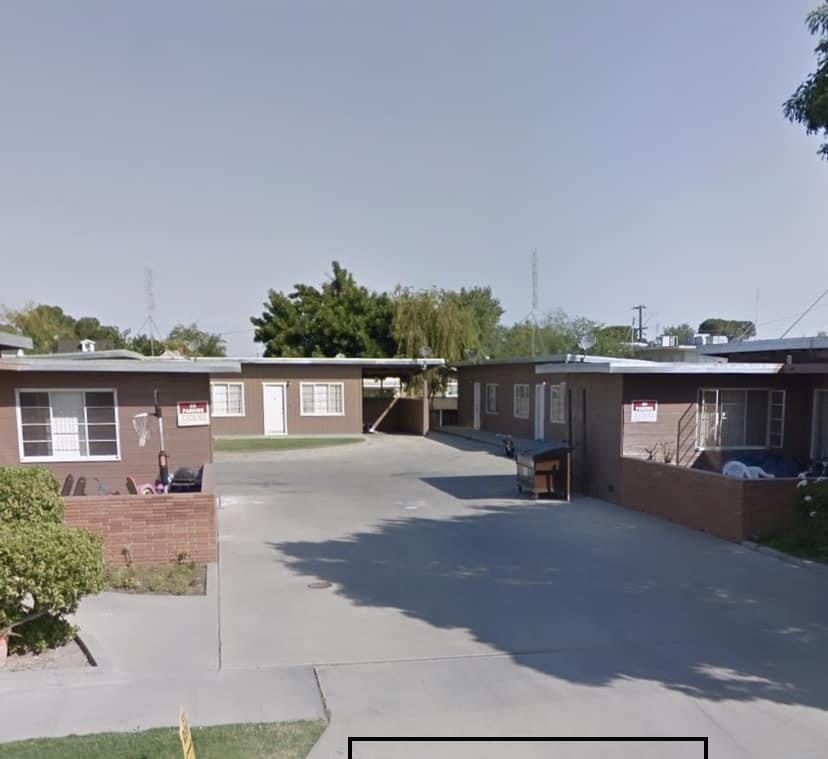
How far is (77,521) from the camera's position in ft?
26.3

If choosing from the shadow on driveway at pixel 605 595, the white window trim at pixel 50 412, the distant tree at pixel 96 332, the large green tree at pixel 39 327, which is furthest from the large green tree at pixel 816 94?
the distant tree at pixel 96 332

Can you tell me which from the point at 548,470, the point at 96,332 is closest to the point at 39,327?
the point at 96,332

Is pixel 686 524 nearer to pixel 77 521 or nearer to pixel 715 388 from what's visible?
pixel 715 388

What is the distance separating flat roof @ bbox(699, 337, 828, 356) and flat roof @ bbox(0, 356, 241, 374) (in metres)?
11.3

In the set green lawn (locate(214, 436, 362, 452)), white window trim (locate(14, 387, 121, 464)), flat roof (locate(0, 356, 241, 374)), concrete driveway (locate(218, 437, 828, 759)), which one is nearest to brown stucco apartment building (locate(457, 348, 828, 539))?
concrete driveway (locate(218, 437, 828, 759))

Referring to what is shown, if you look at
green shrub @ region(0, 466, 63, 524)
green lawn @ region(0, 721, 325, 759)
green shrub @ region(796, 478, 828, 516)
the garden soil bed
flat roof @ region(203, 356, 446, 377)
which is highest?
flat roof @ region(203, 356, 446, 377)

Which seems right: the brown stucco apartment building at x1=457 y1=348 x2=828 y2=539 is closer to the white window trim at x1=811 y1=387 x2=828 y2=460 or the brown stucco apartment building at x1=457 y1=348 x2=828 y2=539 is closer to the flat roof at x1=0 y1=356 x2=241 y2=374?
the white window trim at x1=811 y1=387 x2=828 y2=460

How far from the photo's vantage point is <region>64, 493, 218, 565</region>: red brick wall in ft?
26.3

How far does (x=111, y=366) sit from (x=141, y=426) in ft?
4.13

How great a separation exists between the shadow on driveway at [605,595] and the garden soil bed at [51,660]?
9.30 ft

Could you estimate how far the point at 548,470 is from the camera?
43.9 feet

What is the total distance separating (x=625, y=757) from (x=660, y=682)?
119cm

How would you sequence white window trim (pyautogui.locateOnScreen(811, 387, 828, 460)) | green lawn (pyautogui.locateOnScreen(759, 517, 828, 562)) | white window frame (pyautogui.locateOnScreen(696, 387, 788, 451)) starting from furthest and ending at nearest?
white window trim (pyautogui.locateOnScreen(811, 387, 828, 460)) → white window frame (pyautogui.locateOnScreen(696, 387, 788, 451)) → green lawn (pyautogui.locateOnScreen(759, 517, 828, 562))

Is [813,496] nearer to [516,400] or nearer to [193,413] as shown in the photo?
[193,413]
